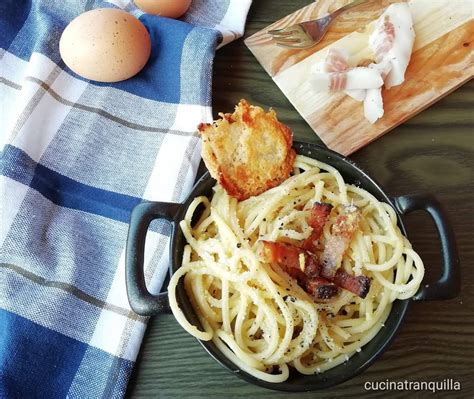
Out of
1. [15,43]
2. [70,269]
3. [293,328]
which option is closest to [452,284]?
[293,328]

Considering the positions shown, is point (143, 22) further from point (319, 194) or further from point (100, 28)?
point (319, 194)

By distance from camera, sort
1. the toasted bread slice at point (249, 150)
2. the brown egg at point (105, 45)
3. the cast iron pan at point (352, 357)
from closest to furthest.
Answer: the cast iron pan at point (352, 357) → the toasted bread slice at point (249, 150) → the brown egg at point (105, 45)

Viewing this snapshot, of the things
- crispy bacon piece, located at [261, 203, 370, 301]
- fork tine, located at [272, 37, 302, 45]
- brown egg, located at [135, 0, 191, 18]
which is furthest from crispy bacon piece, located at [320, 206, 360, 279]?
brown egg, located at [135, 0, 191, 18]

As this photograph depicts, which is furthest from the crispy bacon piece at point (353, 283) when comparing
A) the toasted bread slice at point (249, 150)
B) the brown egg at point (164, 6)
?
the brown egg at point (164, 6)

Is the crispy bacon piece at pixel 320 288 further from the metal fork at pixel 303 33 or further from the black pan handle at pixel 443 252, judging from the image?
the metal fork at pixel 303 33

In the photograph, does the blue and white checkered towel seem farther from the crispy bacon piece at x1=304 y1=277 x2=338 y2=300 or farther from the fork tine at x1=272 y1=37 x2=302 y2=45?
the crispy bacon piece at x1=304 y1=277 x2=338 y2=300

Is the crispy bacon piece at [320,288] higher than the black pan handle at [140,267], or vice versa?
the black pan handle at [140,267]

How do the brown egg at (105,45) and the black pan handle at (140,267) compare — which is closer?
the black pan handle at (140,267)
